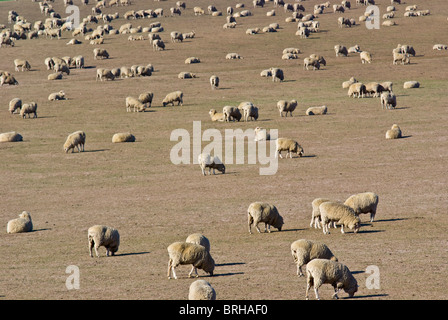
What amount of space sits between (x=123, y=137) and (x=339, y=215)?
2329cm

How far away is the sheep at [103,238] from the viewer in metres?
22.3

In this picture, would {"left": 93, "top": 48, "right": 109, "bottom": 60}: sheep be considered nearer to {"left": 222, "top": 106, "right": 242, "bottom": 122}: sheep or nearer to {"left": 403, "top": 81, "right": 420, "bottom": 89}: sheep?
{"left": 403, "top": 81, "right": 420, "bottom": 89}: sheep

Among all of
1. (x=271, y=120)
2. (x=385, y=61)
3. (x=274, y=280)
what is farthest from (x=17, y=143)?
(x=385, y=61)

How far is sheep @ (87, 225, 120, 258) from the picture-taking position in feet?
73.2

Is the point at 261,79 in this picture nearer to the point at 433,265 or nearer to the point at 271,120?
the point at 271,120

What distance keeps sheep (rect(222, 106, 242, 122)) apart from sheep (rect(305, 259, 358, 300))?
3247 centimetres

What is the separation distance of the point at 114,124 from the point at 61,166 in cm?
1181

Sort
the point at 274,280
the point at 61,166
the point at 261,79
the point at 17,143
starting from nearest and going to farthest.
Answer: the point at 274,280
the point at 61,166
the point at 17,143
the point at 261,79

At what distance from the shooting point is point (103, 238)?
73.3 feet

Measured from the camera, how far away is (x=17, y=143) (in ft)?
152

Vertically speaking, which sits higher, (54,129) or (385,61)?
(385,61)

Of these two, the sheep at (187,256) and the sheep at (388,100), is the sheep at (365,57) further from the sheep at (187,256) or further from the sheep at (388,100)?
the sheep at (187,256)

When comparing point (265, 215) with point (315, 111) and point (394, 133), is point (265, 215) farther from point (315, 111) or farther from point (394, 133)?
A: point (315, 111)

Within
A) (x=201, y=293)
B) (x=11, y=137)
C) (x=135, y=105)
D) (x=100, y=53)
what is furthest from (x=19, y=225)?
(x=100, y=53)
